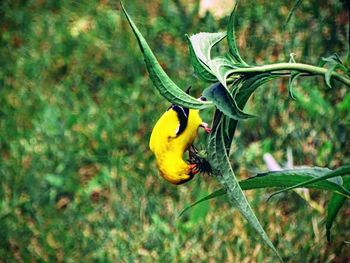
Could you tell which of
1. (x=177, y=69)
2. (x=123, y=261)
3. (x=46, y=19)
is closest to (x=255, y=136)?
(x=177, y=69)

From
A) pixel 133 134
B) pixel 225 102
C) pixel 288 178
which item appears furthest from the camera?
pixel 133 134

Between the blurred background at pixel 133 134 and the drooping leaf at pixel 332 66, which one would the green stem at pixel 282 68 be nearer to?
the drooping leaf at pixel 332 66

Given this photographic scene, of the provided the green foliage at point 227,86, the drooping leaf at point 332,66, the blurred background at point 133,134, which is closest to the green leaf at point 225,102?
the green foliage at point 227,86

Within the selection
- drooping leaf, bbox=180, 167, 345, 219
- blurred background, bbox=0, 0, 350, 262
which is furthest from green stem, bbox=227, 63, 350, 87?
blurred background, bbox=0, 0, 350, 262

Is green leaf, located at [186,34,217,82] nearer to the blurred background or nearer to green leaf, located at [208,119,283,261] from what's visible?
green leaf, located at [208,119,283,261]

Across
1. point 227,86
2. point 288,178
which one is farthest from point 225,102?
point 288,178

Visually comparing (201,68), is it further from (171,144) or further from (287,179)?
(287,179)
